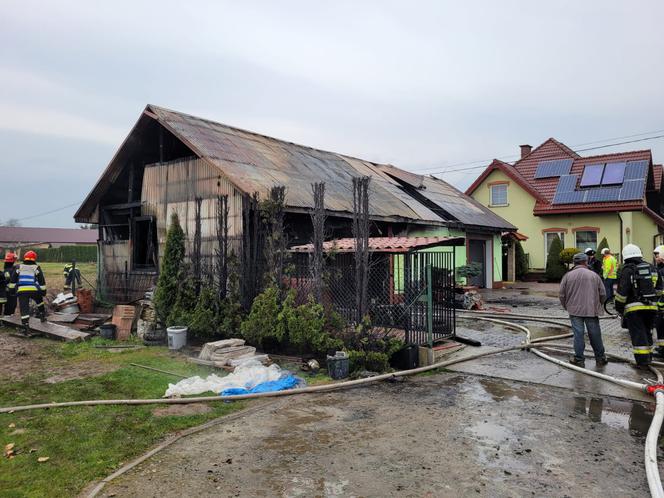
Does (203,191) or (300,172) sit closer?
(203,191)

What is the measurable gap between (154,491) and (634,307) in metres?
7.41

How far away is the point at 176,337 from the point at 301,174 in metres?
6.42

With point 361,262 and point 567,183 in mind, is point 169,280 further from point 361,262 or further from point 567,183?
point 567,183

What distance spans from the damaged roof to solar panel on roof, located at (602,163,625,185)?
7.70m

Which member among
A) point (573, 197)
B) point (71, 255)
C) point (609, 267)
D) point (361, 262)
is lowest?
point (609, 267)

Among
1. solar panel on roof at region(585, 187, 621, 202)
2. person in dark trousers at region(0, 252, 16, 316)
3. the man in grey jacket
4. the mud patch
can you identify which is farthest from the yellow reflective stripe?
solar panel on roof at region(585, 187, 621, 202)

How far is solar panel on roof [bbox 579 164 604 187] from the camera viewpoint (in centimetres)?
2475

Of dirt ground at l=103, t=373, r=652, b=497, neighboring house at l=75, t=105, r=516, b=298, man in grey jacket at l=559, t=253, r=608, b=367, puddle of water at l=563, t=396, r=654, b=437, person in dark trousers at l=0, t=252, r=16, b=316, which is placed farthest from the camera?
neighboring house at l=75, t=105, r=516, b=298

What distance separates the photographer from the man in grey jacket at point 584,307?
25.1 ft

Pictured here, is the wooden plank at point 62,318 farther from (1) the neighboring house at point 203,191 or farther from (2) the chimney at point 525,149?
(2) the chimney at point 525,149

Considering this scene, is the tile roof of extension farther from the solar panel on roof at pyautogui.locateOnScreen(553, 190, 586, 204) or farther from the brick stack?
the brick stack

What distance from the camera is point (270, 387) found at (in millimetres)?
6469

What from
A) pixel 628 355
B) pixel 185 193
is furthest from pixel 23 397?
pixel 628 355

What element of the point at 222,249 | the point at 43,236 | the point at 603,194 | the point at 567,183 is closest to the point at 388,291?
the point at 222,249
